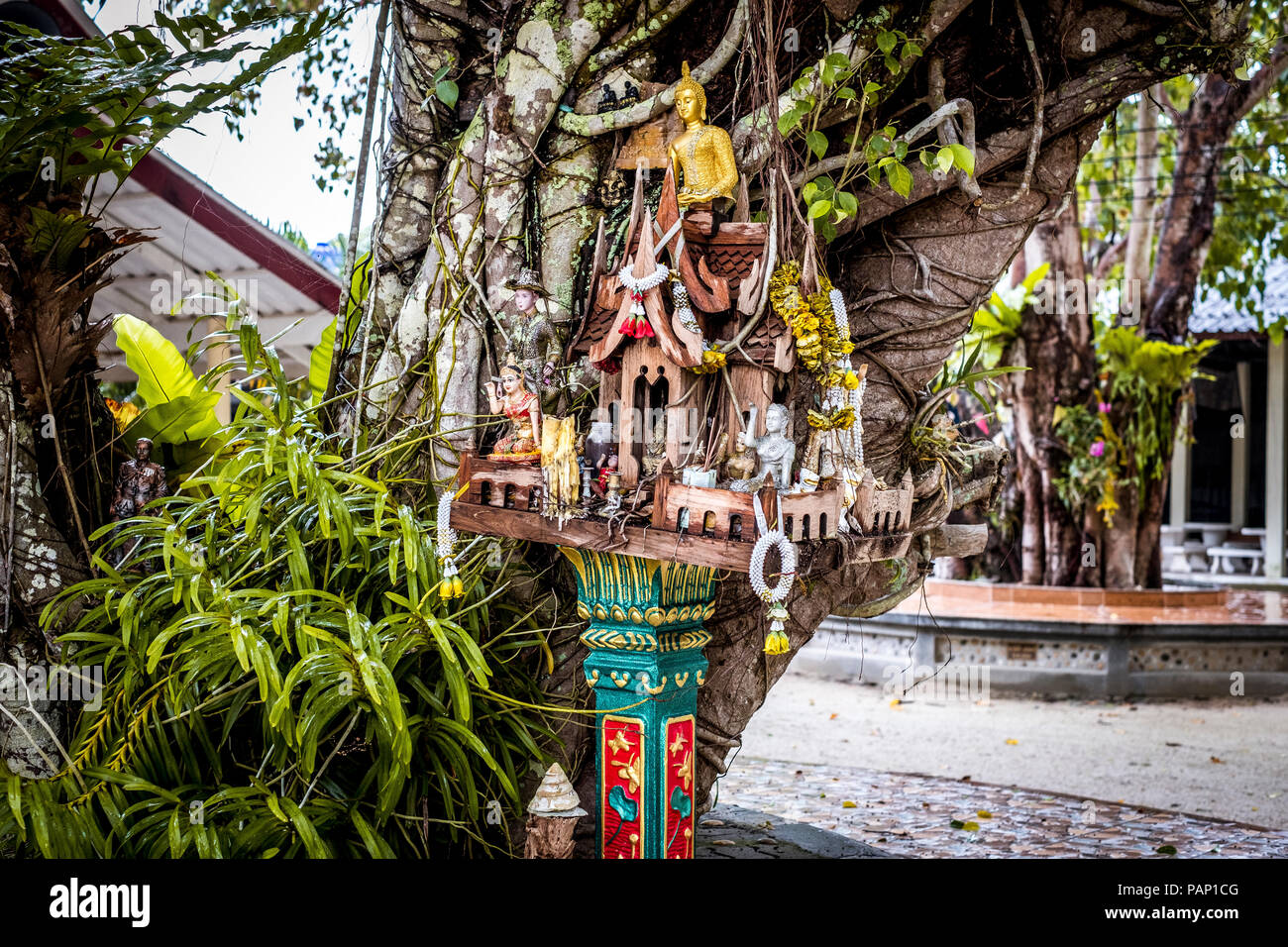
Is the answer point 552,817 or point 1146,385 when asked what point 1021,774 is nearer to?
point 552,817

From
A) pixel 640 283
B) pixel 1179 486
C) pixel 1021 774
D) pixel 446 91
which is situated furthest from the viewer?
pixel 1179 486

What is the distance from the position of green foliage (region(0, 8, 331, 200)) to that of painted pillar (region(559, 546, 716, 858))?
1.67m

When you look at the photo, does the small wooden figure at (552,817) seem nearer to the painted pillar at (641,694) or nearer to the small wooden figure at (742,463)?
the painted pillar at (641,694)

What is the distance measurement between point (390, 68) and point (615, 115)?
997mm

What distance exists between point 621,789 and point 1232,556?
41.7ft

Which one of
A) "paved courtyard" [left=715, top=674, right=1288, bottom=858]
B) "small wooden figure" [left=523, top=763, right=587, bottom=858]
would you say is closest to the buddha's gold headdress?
"small wooden figure" [left=523, top=763, right=587, bottom=858]

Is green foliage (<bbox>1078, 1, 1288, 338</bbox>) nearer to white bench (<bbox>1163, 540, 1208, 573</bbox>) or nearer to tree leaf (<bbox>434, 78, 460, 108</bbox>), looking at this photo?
white bench (<bbox>1163, 540, 1208, 573</bbox>)

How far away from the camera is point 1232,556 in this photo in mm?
13617

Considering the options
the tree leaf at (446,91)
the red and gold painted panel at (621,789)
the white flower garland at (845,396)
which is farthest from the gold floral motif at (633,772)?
the tree leaf at (446,91)

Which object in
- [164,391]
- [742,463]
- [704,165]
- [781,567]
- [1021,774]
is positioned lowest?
[1021,774]

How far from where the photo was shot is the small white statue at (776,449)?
2.79 metres

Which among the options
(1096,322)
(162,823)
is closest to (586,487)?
(162,823)

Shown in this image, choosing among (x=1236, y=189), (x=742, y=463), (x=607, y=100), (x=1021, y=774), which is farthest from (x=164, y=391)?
(x=1236, y=189)

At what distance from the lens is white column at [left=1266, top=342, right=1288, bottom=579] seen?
42.1 ft
